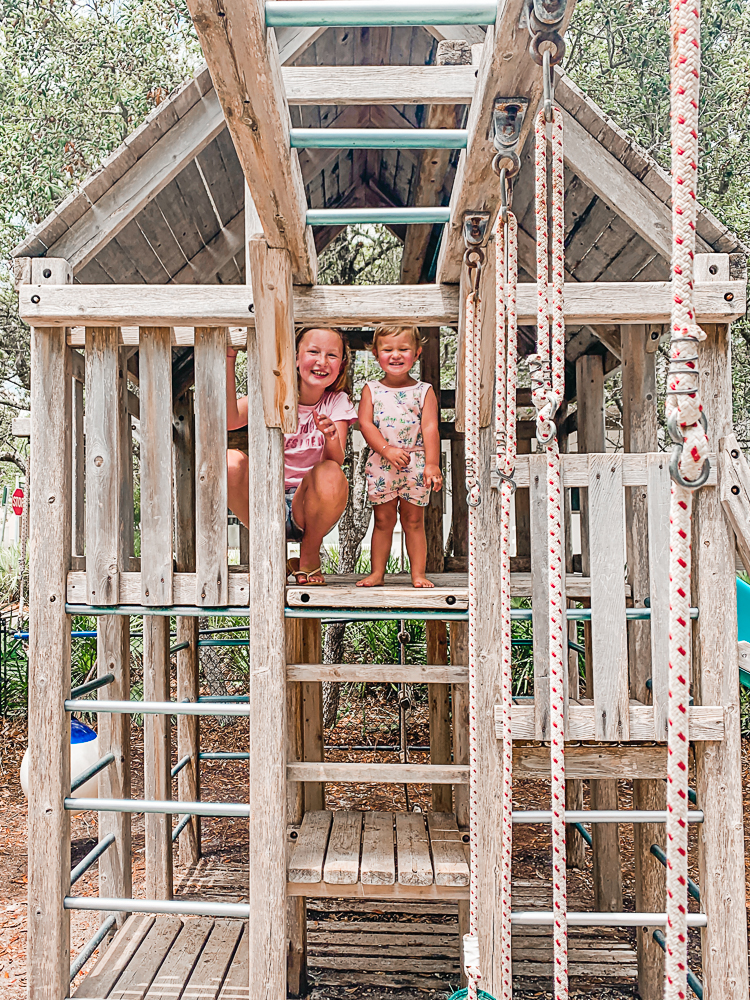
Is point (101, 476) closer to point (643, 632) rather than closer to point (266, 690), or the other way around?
point (266, 690)

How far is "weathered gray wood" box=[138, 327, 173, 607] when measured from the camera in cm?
273

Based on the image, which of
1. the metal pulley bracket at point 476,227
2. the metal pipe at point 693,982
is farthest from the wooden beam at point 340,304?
the metal pipe at point 693,982

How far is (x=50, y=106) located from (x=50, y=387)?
3.68 m

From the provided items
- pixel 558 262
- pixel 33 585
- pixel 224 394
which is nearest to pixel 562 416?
pixel 224 394

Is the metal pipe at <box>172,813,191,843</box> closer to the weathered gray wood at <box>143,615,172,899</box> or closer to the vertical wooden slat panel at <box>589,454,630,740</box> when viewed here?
the weathered gray wood at <box>143,615,172,899</box>

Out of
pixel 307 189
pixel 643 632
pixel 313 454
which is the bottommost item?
pixel 643 632

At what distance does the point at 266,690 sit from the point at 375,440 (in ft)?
3.41

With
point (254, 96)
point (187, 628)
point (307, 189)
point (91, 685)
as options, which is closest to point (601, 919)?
point (91, 685)

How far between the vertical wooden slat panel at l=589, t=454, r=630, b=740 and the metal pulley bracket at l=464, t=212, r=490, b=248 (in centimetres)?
92

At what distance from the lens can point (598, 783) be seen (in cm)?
385

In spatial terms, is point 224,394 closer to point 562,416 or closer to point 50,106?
point 562,416

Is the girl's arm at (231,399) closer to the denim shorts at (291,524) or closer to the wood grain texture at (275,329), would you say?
the wood grain texture at (275,329)

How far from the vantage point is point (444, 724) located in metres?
3.87

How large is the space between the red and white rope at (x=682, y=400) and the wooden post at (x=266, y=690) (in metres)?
1.98
